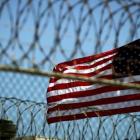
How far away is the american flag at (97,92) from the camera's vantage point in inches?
598

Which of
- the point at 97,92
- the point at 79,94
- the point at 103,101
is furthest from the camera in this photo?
the point at 79,94

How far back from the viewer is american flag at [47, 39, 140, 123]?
15195mm

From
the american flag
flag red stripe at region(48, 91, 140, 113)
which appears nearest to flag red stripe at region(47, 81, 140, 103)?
the american flag

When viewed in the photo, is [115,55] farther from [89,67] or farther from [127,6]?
[127,6]

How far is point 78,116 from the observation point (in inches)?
609

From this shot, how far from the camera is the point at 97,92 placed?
1577 centimetres

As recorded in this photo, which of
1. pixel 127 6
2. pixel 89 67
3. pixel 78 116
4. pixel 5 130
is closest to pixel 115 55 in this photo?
pixel 89 67

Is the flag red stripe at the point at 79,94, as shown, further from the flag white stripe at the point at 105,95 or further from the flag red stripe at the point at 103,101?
the flag red stripe at the point at 103,101

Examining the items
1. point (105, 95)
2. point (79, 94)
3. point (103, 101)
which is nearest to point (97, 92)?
point (105, 95)

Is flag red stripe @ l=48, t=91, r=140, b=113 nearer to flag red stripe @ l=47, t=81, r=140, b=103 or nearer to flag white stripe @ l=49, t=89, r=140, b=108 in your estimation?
flag white stripe @ l=49, t=89, r=140, b=108

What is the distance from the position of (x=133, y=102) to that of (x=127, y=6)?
7239 millimetres

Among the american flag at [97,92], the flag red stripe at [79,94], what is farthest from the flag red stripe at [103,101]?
the flag red stripe at [79,94]

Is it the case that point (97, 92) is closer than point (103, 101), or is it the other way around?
point (103, 101)

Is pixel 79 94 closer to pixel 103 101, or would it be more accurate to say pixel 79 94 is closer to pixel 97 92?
pixel 97 92
